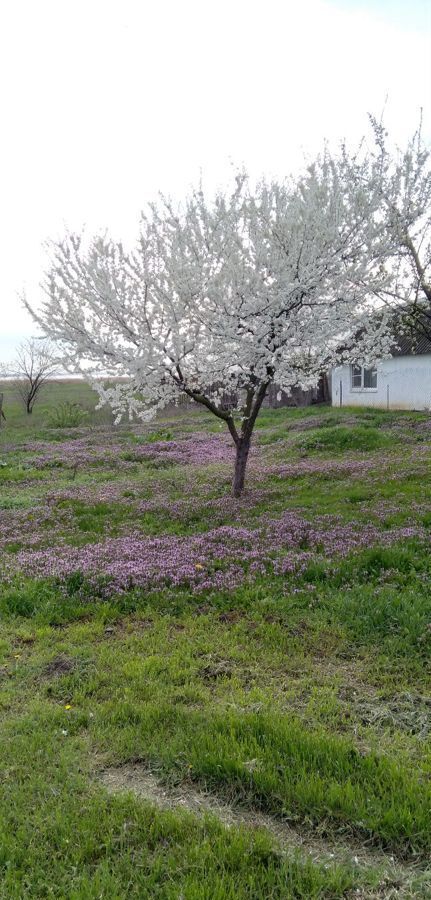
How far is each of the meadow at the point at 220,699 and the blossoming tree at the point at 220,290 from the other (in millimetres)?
2759

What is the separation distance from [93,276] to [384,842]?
9501mm

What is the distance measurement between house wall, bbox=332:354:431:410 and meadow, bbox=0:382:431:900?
1659cm

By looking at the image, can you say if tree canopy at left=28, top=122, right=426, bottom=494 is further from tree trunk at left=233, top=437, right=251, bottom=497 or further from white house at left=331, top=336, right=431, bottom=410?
white house at left=331, top=336, right=431, bottom=410

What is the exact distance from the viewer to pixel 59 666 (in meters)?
5.36

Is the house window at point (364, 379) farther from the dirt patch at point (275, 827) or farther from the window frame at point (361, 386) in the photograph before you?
the dirt patch at point (275, 827)

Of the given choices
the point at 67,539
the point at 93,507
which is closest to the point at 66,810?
the point at 67,539

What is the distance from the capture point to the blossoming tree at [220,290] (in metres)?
9.99

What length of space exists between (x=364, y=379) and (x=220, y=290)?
2241 centimetres

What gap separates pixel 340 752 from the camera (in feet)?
12.4

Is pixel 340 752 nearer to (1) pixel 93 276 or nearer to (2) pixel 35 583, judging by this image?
(2) pixel 35 583

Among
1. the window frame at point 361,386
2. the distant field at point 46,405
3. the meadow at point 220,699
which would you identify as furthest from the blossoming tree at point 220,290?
the distant field at point 46,405

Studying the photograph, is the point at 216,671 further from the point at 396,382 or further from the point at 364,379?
the point at 364,379

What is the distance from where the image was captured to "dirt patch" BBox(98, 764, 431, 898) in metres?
2.86

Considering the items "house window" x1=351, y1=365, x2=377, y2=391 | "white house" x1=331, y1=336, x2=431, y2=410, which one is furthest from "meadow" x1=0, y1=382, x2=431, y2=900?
"house window" x1=351, y1=365, x2=377, y2=391
